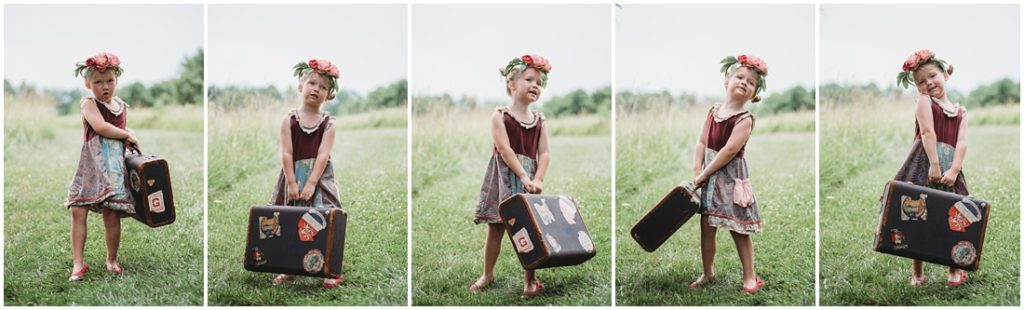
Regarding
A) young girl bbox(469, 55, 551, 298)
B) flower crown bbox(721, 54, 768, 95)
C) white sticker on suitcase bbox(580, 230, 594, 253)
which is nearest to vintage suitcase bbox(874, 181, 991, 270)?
flower crown bbox(721, 54, 768, 95)

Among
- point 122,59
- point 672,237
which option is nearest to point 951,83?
point 672,237

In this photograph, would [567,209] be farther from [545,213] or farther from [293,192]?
[293,192]

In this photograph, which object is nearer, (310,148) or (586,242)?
(586,242)

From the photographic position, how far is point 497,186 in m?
6.32

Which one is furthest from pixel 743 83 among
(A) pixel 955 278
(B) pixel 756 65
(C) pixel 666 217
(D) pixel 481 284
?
(D) pixel 481 284

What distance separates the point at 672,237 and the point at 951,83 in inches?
59.4

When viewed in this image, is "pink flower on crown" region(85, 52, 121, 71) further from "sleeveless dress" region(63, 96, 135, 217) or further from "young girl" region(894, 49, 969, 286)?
"young girl" region(894, 49, 969, 286)

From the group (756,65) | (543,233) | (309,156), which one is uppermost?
(756,65)

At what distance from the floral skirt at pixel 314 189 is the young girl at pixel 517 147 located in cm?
67

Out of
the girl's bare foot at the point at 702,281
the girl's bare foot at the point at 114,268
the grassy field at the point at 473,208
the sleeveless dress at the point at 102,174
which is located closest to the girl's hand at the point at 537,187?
the grassy field at the point at 473,208

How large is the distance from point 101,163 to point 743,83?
2.95 meters

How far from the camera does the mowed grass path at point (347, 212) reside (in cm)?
645

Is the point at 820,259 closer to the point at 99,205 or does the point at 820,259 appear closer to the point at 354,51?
the point at 354,51

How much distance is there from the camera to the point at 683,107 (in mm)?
6816
